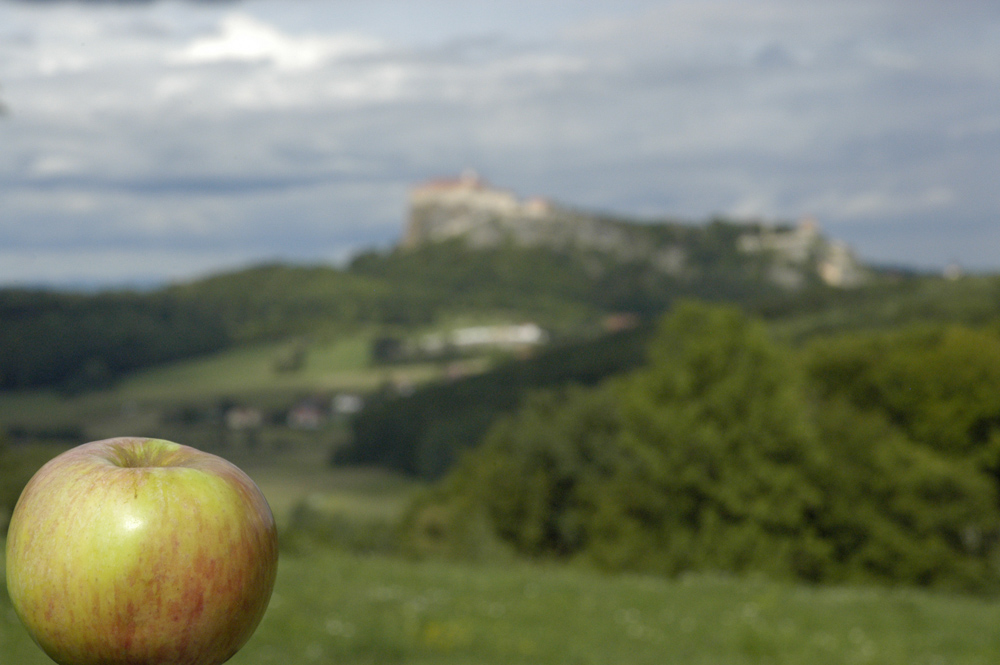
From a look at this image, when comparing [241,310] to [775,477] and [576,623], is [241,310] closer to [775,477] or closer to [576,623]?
[775,477]

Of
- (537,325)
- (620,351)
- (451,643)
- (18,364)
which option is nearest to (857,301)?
(620,351)

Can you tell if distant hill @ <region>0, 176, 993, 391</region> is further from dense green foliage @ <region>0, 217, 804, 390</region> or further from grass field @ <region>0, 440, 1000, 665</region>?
grass field @ <region>0, 440, 1000, 665</region>

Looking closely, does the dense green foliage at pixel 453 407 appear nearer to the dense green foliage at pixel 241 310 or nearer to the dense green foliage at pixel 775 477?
the dense green foliage at pixel 241 310

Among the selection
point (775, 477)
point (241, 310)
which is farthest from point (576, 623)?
point (241, 310)

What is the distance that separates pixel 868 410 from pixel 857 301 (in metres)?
70.7

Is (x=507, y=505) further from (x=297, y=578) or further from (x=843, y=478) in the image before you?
(x=297, y=578)

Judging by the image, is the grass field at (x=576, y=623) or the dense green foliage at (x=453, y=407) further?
the dense green foliage at (x=453, y=407)

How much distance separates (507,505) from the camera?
52750mm

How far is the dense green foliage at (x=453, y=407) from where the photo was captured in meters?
97.5

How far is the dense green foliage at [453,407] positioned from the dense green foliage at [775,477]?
44.5m

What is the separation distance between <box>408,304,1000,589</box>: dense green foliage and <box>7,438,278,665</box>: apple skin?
41776 mm

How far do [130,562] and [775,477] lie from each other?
4368 centimetres

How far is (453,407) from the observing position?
354 ft

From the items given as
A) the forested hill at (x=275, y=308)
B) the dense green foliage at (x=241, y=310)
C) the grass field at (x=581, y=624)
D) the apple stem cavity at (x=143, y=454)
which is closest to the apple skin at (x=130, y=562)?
the apple stem cavity at (x=143, y=454)
